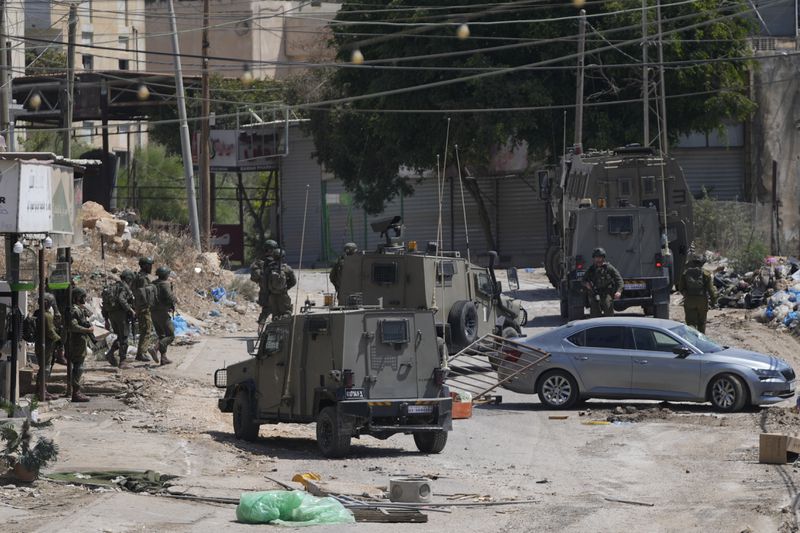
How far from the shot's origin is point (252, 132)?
57.0m

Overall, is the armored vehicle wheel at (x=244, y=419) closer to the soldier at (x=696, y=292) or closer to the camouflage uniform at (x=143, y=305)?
the camouflage uniform at (x=143, y=305)

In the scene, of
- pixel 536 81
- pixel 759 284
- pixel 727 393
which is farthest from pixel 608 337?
pixel 536 81

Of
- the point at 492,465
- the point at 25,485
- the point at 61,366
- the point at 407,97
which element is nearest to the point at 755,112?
the point at 407,97

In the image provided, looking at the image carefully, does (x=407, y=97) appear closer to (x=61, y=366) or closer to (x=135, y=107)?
(x=135, y=107)

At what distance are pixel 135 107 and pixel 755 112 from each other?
23036 millimetres

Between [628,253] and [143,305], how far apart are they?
34.5 ft

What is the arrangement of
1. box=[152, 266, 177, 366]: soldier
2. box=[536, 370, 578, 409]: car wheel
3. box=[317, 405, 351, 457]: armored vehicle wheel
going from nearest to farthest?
1. box=[317, 405, 351, 457]: armored vehicle wheel
2. box=[536, 370, 578, 409]: car wheel
3. box=[152, 266, 177, 366]: soldier

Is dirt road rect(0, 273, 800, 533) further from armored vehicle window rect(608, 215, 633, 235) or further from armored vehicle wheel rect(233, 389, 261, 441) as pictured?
armored vehicle window rect(608, 215, 633, 235)

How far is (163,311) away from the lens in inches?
961

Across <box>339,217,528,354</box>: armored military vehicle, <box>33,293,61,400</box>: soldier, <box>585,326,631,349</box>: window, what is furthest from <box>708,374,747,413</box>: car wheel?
<box>33,293,61,400</box>: soldier

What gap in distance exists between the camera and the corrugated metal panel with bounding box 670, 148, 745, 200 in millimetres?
53406

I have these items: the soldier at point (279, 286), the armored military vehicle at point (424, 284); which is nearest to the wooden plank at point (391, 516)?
the armored military vehicle at point (424, 284)

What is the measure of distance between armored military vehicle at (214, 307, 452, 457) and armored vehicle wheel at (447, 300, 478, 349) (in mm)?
6136

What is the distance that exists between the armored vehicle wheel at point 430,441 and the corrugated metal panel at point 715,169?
125 feet
